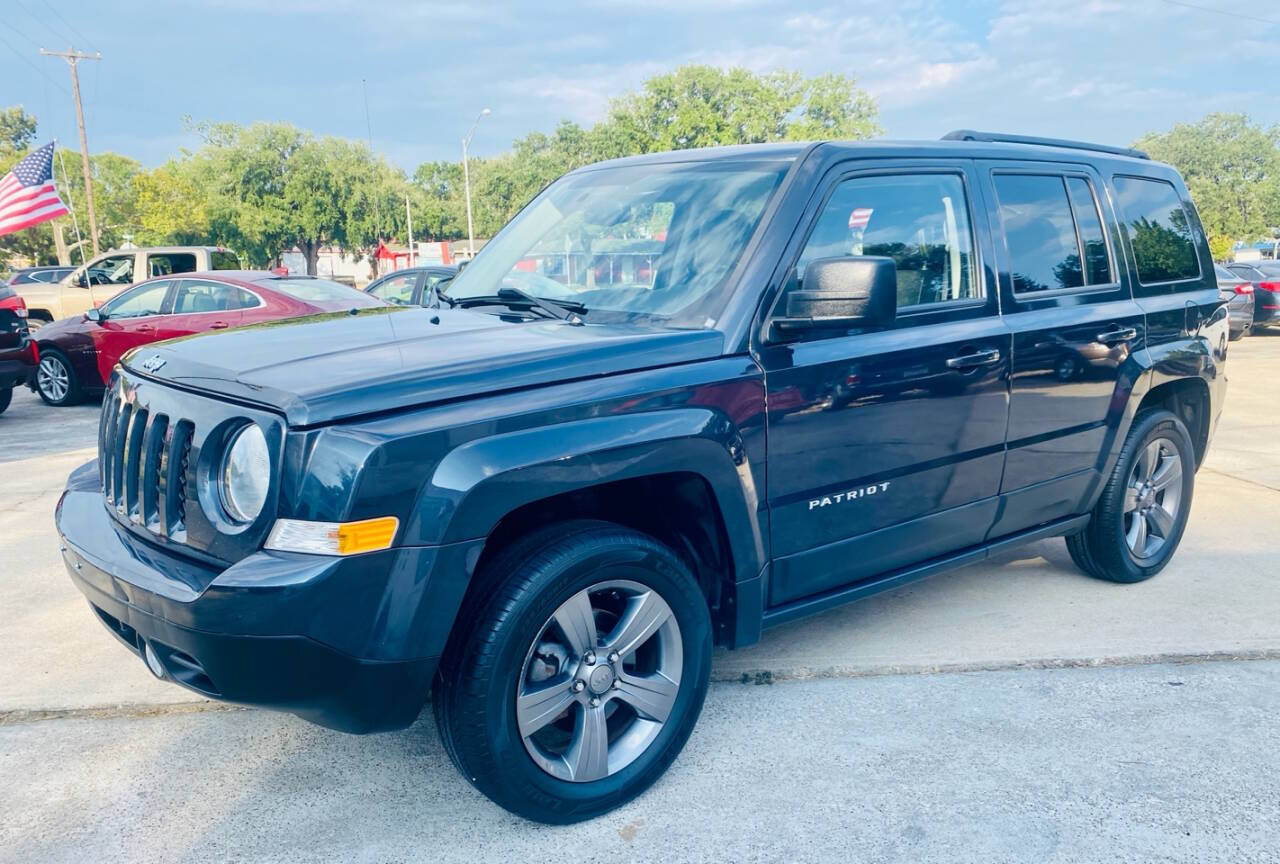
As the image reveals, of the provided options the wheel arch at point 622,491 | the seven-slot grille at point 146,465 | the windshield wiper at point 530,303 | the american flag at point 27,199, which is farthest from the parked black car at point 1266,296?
the american flag at point 27,199

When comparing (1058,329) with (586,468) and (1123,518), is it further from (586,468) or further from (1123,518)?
(586,468)

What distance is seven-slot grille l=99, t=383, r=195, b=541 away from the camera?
2521mm

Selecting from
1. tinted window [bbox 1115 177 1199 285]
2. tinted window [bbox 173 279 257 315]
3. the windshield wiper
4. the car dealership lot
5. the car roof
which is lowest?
the car dealership lot

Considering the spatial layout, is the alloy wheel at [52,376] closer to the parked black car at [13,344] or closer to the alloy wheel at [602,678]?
the parked black car at [13,344]

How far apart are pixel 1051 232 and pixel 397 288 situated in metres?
11.2

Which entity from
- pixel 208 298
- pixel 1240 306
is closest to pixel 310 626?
pixel 208 298

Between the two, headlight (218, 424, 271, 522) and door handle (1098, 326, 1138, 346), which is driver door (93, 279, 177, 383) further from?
door handle (1098, 326, 1138, 346)

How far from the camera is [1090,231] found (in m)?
4.13

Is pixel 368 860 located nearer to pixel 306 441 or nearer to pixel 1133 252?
pixel 306 441

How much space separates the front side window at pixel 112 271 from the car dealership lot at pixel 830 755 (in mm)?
11951

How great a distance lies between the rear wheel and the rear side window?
429 inches

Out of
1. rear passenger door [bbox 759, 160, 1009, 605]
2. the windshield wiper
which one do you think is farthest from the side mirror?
the windshield wiper

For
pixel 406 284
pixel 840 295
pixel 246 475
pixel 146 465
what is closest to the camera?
pixel 246 475

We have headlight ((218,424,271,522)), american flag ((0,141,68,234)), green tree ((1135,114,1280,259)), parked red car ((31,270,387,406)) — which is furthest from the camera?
green tree ((1135,114,1280,259))
